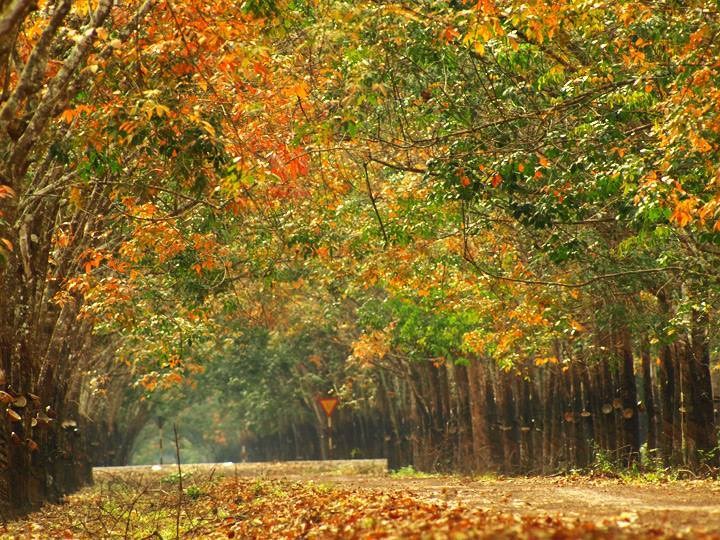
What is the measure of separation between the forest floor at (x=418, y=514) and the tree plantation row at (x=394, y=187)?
197cm

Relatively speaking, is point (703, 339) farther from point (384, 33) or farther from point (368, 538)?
point (368, 538)

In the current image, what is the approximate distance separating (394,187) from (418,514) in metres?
12.0

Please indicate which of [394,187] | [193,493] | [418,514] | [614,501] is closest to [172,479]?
[193,493]

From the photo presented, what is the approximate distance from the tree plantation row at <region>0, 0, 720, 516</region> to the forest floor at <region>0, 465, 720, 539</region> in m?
1.97

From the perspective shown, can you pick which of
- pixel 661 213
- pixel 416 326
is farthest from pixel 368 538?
pixel 416 326

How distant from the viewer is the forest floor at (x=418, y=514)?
979 cm

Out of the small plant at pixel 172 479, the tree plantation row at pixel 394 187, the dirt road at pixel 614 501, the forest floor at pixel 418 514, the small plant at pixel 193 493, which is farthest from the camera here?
the small plant at pixel 172 479

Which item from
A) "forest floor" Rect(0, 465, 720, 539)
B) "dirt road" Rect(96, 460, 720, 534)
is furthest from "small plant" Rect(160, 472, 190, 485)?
"dirt road" Rect(96, 460, 720, 534)

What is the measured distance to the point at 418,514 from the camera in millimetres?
11930

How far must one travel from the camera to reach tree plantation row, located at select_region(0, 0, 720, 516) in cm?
1378

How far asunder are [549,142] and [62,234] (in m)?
8.22

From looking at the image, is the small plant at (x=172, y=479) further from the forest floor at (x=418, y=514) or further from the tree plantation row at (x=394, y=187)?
the forest floor at (x=418, y=514)

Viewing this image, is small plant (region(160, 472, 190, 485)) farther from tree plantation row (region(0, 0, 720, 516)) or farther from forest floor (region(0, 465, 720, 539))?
forest floor (region(0, 465, 720, 539))

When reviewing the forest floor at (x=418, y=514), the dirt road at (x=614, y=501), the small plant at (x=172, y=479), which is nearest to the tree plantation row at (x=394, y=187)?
the forest floor at (x=418, y=514)
